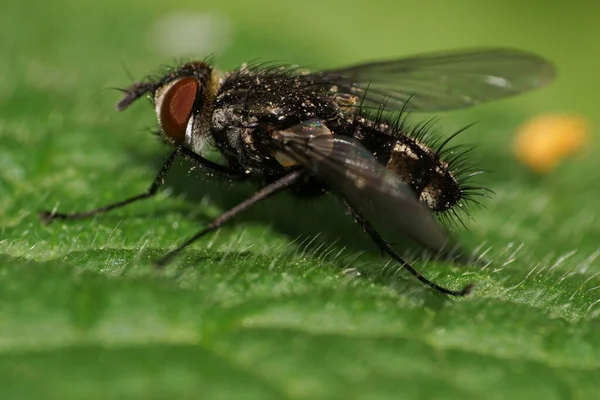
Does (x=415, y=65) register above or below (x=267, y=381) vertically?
above

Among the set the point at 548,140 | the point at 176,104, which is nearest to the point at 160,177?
the point at 176,104

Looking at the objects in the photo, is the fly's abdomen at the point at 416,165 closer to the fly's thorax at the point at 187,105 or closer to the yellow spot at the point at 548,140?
the fly's thorax at the point at 187,105

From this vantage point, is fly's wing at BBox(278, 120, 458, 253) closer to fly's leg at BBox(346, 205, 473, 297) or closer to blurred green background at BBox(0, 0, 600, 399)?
fly's leg at BBox(346, 205, 473, 297)

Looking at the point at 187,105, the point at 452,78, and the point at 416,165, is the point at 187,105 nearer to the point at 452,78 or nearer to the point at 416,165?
the point at 416,165

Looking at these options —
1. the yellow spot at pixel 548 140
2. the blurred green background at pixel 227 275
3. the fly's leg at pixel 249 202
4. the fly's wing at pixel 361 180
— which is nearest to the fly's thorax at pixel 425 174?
the fly's wing at pixel 361 180

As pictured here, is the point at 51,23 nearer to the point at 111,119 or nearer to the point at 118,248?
the point at 111,119

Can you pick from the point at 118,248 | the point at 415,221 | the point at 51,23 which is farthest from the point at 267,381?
the point at 51,23
